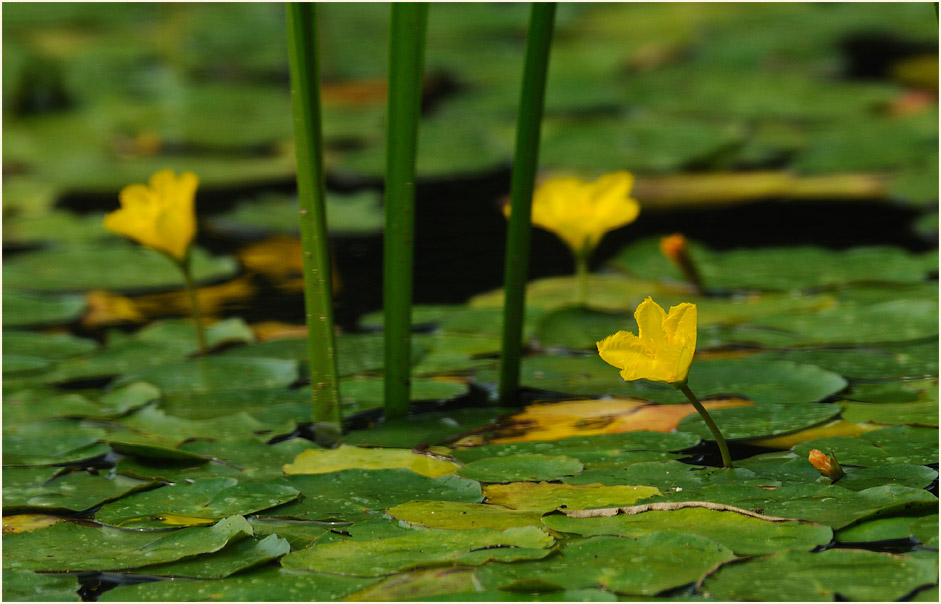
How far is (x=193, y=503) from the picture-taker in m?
1.03

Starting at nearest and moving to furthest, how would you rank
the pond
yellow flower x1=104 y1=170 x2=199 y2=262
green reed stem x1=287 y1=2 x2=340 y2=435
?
the pond
green reed stem x1=287 y1=2 x2=340 y2=435
yellow flower x1=104 y1=170 x2=199 y2=262

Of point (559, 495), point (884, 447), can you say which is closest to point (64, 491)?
point (559, 495)

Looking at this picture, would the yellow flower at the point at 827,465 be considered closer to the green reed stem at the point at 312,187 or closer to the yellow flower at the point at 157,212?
the green reed stem at the point at 312,187

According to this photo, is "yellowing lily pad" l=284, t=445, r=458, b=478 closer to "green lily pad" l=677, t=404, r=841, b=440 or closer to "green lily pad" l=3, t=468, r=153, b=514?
"green lily pad" l=3, t=468, r=153, b=514

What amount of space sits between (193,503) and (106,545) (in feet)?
0.34

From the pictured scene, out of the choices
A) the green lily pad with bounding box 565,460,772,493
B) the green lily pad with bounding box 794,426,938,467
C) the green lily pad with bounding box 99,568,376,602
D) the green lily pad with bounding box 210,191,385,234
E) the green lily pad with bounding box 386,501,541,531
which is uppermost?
the green lily pad with bounding box 210,191,385,234

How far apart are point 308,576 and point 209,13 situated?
5.20 m

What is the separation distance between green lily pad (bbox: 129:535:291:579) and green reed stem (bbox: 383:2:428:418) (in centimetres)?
33

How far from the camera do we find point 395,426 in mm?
1221

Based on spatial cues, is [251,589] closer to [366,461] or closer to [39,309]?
[366,461]

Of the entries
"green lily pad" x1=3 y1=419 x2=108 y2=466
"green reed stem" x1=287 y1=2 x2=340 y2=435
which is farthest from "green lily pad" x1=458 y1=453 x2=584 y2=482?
"green lily pad" x1=3 y1=419 x2=108 y2=466

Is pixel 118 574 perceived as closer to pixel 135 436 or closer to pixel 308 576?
pixel 308 576

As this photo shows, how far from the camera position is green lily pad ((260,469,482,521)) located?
1.00m

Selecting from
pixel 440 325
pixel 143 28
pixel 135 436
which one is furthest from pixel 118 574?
pixel 143 28
